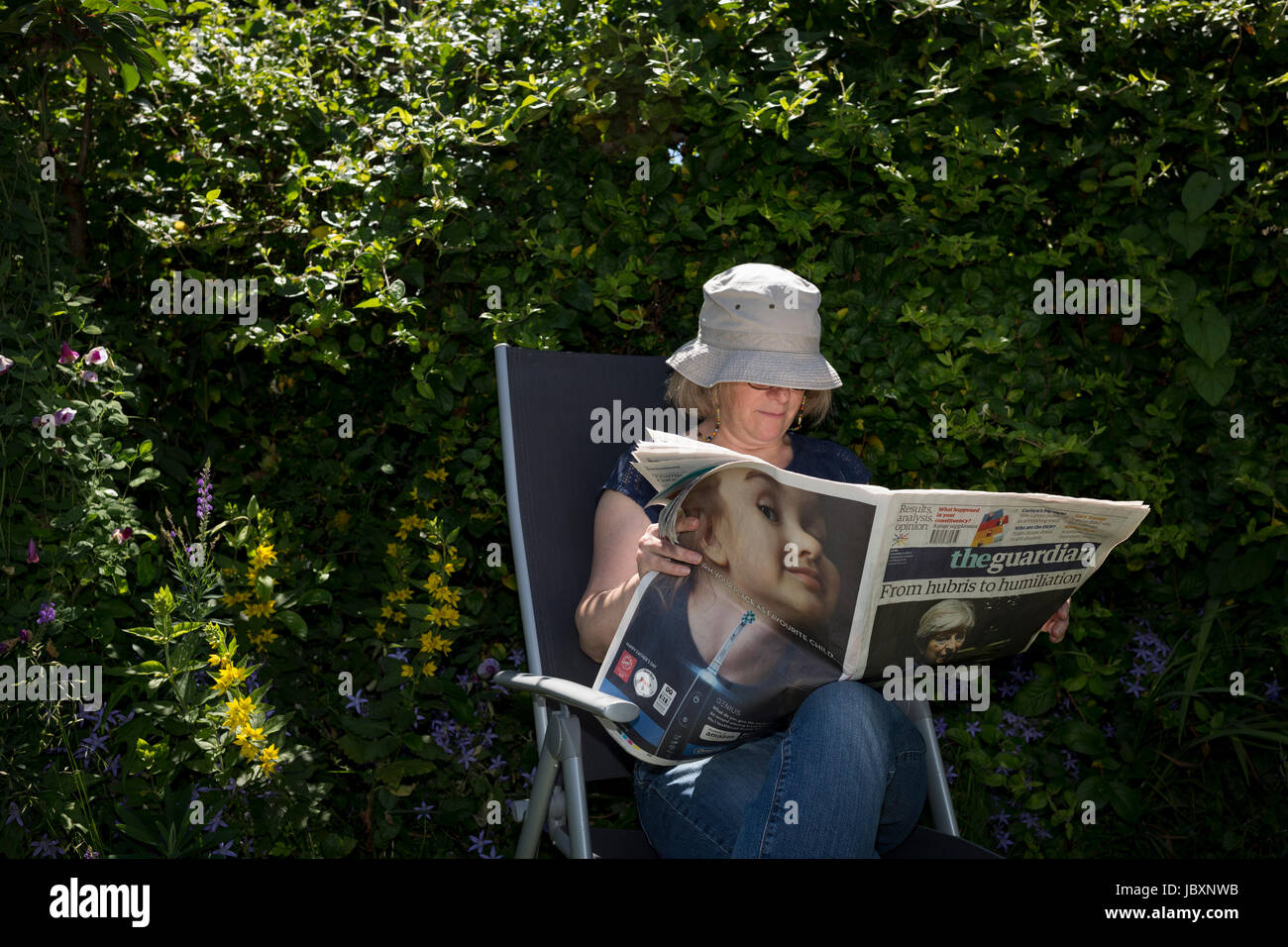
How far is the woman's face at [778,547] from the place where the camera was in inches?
65.6

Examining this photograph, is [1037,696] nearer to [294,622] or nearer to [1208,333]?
[1208,333]

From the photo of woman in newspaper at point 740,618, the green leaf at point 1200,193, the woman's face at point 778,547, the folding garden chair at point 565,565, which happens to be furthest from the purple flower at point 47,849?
the green leaf at point 1200,193

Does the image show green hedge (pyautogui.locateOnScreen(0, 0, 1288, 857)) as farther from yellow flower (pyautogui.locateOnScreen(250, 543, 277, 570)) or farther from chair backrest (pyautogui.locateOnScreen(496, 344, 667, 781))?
chair backrest (pyautogui.locateOnScreen(496, 344, 667, 781))

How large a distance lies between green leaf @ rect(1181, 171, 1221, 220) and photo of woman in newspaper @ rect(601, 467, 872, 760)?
1599 millimetres

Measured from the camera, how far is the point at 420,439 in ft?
10.4

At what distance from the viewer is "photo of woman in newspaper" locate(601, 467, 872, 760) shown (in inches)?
65.8

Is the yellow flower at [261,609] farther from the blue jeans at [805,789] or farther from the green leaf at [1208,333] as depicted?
the green leaf at [1208,333]

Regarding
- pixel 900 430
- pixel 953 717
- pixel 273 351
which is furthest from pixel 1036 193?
pixel 273 351

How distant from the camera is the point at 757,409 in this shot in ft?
7.52
